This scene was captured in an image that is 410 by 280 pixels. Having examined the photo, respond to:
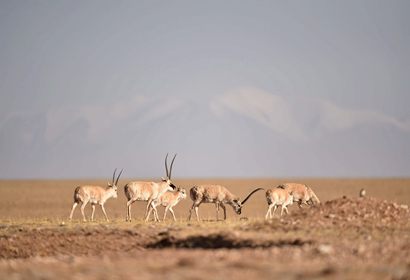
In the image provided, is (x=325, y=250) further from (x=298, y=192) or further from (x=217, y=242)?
(x=298, y=192)

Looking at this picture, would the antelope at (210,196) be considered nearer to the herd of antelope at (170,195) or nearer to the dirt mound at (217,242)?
the herd of antelope at (170,195)

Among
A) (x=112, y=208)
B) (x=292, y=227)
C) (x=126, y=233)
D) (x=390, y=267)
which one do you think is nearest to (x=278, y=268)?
(x=390, y=267)

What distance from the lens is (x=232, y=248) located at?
18891mm

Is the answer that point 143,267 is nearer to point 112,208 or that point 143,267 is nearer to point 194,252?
point 194,252

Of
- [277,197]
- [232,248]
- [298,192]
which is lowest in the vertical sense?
[232,248]

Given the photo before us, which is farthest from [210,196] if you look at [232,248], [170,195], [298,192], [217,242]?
[232,248]

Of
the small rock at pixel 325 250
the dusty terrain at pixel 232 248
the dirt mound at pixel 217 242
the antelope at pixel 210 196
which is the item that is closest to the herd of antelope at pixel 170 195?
the antelope at pixel 210 196

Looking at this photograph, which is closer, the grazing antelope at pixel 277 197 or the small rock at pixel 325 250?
the small rock at pixel 325 250

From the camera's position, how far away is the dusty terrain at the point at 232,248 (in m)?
13.2

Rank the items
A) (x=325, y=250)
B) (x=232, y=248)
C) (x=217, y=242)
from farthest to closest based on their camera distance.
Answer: (x=217, y=242)
(x=232, y=248)
(x=325, y=250)

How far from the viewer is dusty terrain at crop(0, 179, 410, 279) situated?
519 inches

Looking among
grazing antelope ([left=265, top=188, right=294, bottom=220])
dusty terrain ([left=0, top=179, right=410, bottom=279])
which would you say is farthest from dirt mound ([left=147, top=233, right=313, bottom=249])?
grazing antelope ([left=265, top=188, right=294, bottom=220])

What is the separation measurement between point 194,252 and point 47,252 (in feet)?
24.8

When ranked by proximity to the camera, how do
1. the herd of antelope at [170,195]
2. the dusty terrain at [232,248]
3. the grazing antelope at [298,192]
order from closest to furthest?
the dusty terrain at [232,248], the herd of antelope at [170,195], the grazing antelope at [298,192]
